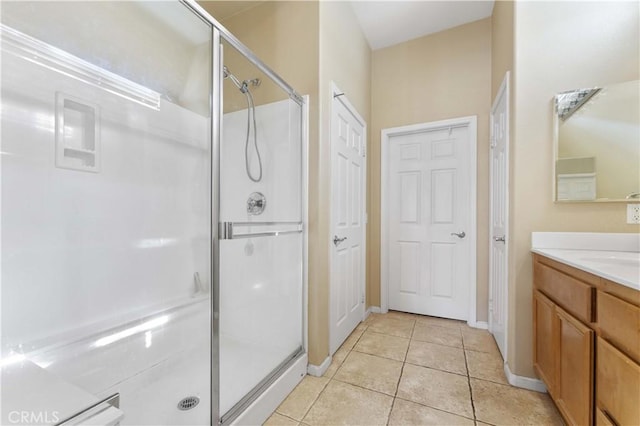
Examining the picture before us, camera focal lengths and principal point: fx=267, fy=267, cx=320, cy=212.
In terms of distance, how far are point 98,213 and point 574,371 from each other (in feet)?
8.26

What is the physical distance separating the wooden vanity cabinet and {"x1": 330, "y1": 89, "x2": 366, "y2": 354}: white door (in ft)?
4.31

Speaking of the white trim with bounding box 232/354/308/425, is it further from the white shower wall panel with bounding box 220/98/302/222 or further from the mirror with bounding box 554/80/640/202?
the mirror with bounding box 554/80/640/202

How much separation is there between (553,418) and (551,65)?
206cm

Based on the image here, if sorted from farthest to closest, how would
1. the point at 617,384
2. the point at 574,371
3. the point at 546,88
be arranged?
the point at 546,88 < the point at 574,371 < the point at 617,384

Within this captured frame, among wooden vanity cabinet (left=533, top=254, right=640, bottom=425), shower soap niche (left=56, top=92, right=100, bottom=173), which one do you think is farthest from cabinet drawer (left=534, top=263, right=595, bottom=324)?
shower soap niche (left=56, top=92, right=100, bottom=173)

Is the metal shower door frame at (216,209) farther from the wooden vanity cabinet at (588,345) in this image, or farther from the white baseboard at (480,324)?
the white baseboard at (480,324)

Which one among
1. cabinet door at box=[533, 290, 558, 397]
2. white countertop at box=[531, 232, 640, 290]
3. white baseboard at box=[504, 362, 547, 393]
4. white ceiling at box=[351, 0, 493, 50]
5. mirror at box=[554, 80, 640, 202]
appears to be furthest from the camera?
white ceiling at box=[351, 0, 493, 50]

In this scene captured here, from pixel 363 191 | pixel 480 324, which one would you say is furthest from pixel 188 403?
pixel 480 324

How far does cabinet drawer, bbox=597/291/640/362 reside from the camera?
33.4 inches

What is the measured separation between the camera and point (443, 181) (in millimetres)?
2842

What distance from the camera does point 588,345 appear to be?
109 centimetres

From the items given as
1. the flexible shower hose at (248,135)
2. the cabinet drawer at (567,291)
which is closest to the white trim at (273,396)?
the flexible shower hose at (248,135)

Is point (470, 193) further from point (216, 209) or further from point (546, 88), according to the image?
point (216, 209)

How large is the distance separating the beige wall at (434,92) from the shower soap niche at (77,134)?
7.85ft
